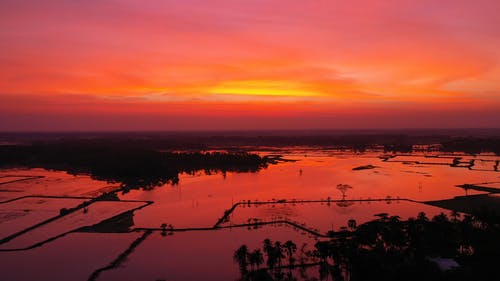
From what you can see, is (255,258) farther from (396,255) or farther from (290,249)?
(396,255)

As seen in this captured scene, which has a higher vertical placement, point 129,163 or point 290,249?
A: point 129,163

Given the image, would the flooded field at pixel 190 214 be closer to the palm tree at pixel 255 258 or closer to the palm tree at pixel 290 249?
the palm tree at pixel 290 249

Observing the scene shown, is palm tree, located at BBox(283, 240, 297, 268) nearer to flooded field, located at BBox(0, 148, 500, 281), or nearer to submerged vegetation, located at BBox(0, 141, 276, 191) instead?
flooded field, located at BBox(0, 148, 500, 281)


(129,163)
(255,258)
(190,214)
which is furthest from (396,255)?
(129,163)

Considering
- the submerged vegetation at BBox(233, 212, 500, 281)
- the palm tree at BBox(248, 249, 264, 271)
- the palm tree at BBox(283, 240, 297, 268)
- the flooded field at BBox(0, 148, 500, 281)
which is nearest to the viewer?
the submerged vegetation at BBox(233, 212, 500, 281)

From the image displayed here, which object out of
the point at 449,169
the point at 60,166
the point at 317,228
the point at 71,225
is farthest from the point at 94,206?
the point at 449,169

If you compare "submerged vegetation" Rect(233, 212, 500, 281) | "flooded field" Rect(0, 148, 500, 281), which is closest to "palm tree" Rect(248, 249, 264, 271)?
"submerged vegetation" Rect(233, 212, 500, 281)
